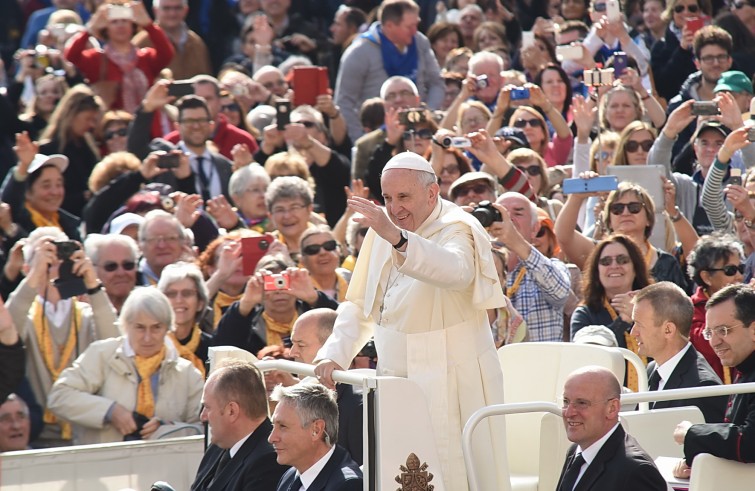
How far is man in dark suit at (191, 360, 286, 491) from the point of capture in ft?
20.3

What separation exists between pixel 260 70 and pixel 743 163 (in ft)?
17.2

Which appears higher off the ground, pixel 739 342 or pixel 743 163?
pixel 743 163

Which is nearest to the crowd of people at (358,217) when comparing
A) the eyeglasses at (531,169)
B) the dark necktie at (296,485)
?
the eyeglasses at (531,169)

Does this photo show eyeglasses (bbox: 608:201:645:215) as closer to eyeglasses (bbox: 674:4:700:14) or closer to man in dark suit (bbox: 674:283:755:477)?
man in dark suit (bbox: 674:283:755:477)

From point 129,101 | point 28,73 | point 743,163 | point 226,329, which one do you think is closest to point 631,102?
point 743,163

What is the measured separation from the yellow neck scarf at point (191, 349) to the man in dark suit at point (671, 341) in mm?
2729

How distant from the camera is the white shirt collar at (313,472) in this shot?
5699 millimetres

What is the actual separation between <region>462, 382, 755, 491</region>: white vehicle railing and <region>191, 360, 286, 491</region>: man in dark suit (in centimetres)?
101

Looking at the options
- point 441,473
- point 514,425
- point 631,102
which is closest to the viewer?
point 441,473

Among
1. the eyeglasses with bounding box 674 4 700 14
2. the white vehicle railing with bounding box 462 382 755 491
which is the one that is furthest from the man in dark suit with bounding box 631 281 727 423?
the eyeglasses with bounding box 674 4 700 14

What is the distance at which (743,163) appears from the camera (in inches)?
374

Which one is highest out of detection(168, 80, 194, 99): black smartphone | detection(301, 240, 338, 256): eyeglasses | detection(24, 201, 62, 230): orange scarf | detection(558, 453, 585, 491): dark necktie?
detection(168, 80, 194, 99): black smartphone

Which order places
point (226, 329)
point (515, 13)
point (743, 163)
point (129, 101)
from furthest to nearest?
point (515, 13) < point (129, 101) < point (743, 163) < point (226, 329)

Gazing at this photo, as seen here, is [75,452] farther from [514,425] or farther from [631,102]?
[631,102]
